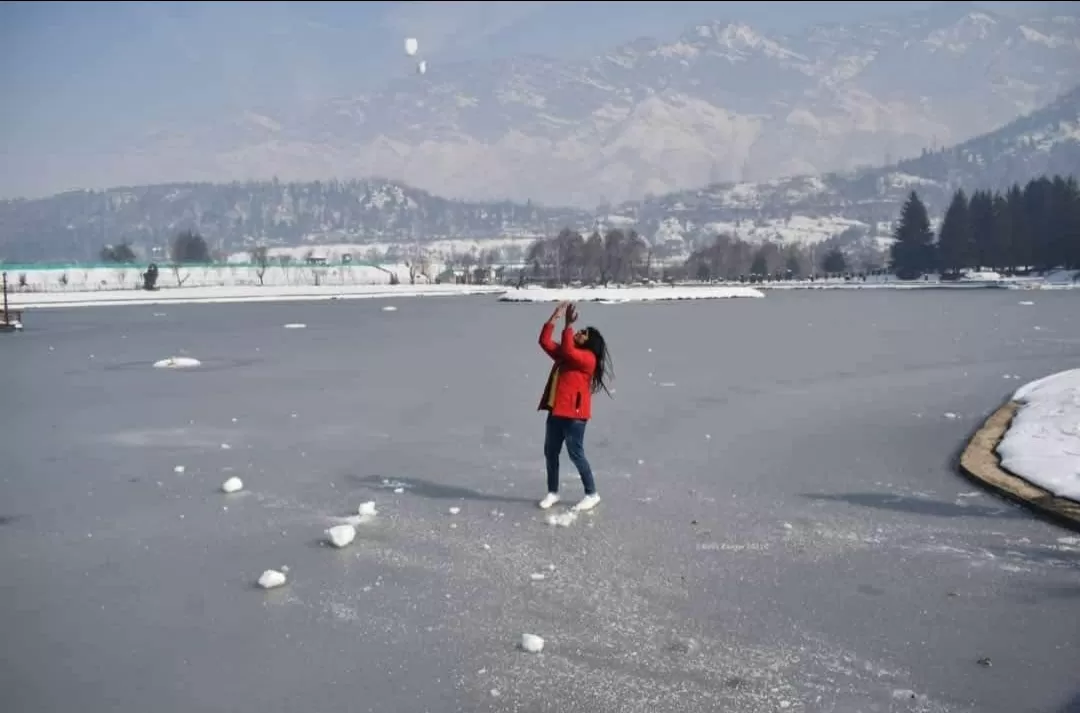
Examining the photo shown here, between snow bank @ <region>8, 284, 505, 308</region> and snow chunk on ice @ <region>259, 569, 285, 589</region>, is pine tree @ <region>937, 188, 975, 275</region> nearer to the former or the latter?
snow bank @ <region>8, 284, 505, 308</region>

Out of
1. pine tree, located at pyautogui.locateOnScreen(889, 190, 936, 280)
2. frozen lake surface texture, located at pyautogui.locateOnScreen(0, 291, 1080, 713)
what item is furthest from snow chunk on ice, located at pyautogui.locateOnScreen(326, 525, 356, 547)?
pine tree, located at pyautogui.locateOnScreen(889, 190, 936, 280)

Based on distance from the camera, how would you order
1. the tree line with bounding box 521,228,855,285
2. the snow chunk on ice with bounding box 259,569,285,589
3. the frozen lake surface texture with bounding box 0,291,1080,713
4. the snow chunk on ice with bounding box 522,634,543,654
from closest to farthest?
the frozen lake surface texture with bounding box 0,291,1080,713 → the snow chunk on ice with bounding box 522,634,543,654 → the snow chunk on ice with bounding box 259,569,285,589 → the tree line with bounding box 521,228,855,285

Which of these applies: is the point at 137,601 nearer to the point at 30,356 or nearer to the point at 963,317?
the point at 30,356

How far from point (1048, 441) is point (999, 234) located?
12480cm

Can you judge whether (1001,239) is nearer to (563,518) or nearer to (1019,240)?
(1019,240)

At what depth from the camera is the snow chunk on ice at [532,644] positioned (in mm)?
5848

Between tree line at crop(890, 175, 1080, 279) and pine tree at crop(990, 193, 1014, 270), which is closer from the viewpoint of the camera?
tree line at crop(890, 175, 1080, 279)

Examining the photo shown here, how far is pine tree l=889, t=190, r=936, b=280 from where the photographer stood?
135m

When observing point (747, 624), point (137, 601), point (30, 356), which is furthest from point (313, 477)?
point (30, 356)

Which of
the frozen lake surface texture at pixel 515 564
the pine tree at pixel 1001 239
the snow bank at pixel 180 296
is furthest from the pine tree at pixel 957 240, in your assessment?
the frozen lake surface texture at pixel 515 564

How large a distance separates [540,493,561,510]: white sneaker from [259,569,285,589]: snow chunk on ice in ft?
9.62

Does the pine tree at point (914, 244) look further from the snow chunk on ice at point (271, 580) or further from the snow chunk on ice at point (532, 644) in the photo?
the snow chunk on ice at point (532, 644)

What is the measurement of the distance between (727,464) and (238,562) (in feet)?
18.9

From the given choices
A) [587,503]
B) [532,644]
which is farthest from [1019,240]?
[532,644]
